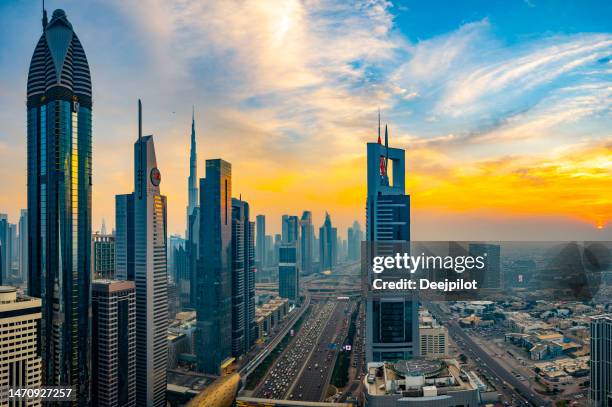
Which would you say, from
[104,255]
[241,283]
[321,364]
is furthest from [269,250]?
[104,255]

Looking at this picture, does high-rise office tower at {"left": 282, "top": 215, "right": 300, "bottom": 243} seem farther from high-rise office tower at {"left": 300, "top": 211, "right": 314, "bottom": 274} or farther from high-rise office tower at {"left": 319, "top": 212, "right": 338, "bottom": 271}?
high-rise office tower at {"left": 319, "top": 212, "right": 338, "bottom": 271}

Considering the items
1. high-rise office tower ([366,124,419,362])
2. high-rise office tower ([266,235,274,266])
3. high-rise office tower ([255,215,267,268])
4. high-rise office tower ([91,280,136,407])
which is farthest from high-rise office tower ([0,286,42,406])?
high-rise office tower ([266,235,274,266])

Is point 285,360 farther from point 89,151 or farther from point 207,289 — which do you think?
point 89,151

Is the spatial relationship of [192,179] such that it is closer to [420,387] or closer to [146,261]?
[146,261]

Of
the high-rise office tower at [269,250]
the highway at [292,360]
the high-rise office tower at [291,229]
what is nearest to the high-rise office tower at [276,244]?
the high-rise office tower at [269,250]

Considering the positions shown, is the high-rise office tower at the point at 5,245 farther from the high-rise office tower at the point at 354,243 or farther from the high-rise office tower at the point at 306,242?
the high-rise office tower at the point at 354,243

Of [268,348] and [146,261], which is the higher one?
[146,261]

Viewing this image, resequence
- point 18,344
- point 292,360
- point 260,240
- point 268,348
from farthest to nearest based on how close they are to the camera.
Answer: point 260,240 → point 268,348 → point 292,360 → point 18,344
